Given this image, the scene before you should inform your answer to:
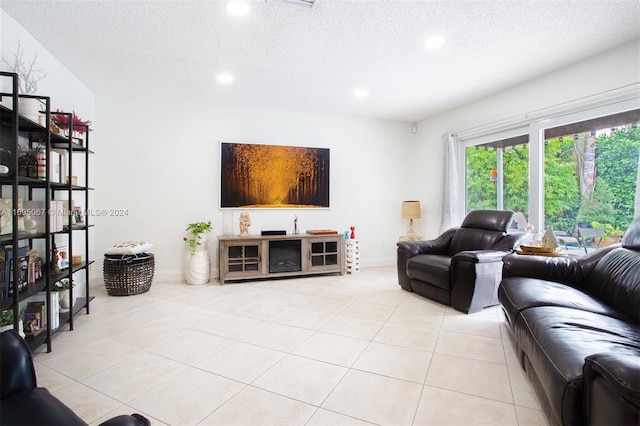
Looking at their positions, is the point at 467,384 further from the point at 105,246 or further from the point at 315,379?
the point at 105,246

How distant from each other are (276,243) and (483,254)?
2.49m

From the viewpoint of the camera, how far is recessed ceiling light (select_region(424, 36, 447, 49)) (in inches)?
101

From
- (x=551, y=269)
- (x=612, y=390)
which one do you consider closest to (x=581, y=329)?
(x=612, y=390)

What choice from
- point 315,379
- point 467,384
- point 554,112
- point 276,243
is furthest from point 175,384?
point 554,112

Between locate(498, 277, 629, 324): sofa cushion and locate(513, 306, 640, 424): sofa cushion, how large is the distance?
74mm

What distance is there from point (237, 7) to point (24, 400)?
2.40 meters

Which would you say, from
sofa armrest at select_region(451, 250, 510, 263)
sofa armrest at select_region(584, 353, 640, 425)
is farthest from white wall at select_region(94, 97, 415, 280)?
sofa armrest at select_region(584, 353, 640, 425)

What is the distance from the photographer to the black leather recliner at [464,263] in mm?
2811

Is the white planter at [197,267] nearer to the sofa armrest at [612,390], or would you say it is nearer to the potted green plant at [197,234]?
the potted green plant at [197,234]

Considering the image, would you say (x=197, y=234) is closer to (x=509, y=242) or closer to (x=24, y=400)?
(x=24, y=400)

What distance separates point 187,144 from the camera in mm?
→ 4188

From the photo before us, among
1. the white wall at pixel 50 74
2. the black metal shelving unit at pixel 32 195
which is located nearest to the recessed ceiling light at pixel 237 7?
the black metal shelving unit at pixel 32 195

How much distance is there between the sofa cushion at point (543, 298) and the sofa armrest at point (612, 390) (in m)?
0.81

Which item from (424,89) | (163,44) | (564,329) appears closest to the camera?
(564,329)
